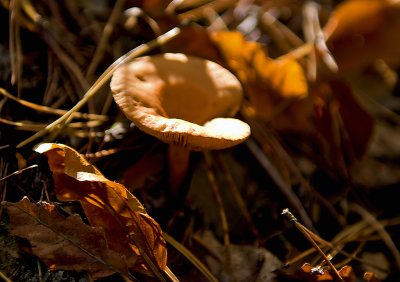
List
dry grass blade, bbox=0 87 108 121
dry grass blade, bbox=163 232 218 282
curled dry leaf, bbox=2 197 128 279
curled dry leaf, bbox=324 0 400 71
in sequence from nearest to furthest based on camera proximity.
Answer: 1. curled dry leaf, bbox=2 197 128 279
2. dry grass blade, bbox=163 232 218 282
3. dry grass blade, bbox=0 87 108 121
4. curled dry leaf, bbox=324 0 400 71

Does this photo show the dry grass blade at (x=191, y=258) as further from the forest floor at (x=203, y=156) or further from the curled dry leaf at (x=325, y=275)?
the curled dry leaf at (x=325, y=275)

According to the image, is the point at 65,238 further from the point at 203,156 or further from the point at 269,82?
the point at 269,82

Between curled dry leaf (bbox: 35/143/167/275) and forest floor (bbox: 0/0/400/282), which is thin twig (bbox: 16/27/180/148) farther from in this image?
curled dry leaf (bbox: 35/143/167/275)

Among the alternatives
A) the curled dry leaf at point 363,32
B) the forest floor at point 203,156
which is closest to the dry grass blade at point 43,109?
the forest floor at point 203,156

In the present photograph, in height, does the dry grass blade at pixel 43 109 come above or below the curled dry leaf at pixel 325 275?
above

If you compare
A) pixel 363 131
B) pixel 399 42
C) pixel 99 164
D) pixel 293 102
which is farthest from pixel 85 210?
pixel 399 42

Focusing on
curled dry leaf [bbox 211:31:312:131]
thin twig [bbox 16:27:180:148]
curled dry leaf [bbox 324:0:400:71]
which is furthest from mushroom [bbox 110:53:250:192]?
curled dry leaf [bbox 324:0:400:71]
